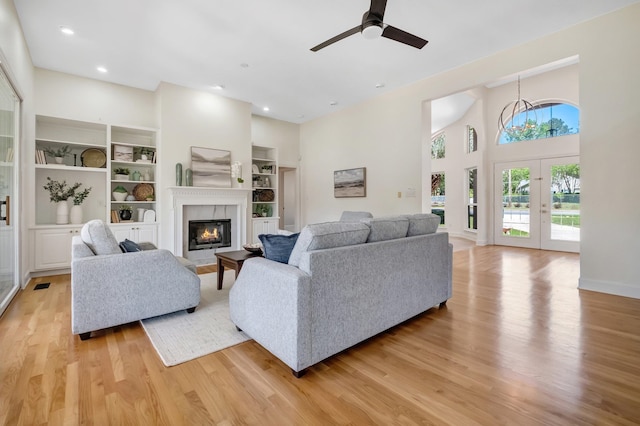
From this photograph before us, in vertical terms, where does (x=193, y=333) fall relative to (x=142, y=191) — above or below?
below

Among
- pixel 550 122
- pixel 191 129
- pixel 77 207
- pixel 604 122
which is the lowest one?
pixel 77 207

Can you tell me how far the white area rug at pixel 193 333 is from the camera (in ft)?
7.19

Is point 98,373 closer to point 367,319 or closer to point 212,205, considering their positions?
point 367,319

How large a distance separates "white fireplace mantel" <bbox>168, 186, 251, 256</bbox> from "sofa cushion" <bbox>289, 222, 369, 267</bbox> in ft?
12.7

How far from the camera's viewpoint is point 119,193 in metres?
5.02

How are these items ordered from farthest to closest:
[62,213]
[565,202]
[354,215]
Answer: [565,202]
[354,215]
[62,213]

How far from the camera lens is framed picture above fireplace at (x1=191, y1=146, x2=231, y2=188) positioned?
5523mm

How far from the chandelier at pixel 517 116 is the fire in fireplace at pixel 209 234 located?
666 centimetres

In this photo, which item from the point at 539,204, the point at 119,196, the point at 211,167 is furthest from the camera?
the point at 539,204

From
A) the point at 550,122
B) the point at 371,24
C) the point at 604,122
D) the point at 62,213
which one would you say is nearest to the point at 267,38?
the point at 371,24

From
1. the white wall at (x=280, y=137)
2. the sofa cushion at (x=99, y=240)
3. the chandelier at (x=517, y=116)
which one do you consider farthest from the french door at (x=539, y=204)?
the sofa cushion at (x=99, y=240)

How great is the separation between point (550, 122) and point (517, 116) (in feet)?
2.31

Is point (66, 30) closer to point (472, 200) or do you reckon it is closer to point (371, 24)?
point (371, 24)

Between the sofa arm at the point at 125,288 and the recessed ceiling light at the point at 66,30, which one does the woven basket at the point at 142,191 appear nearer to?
the recessed ceiling light at the point at 66,30
